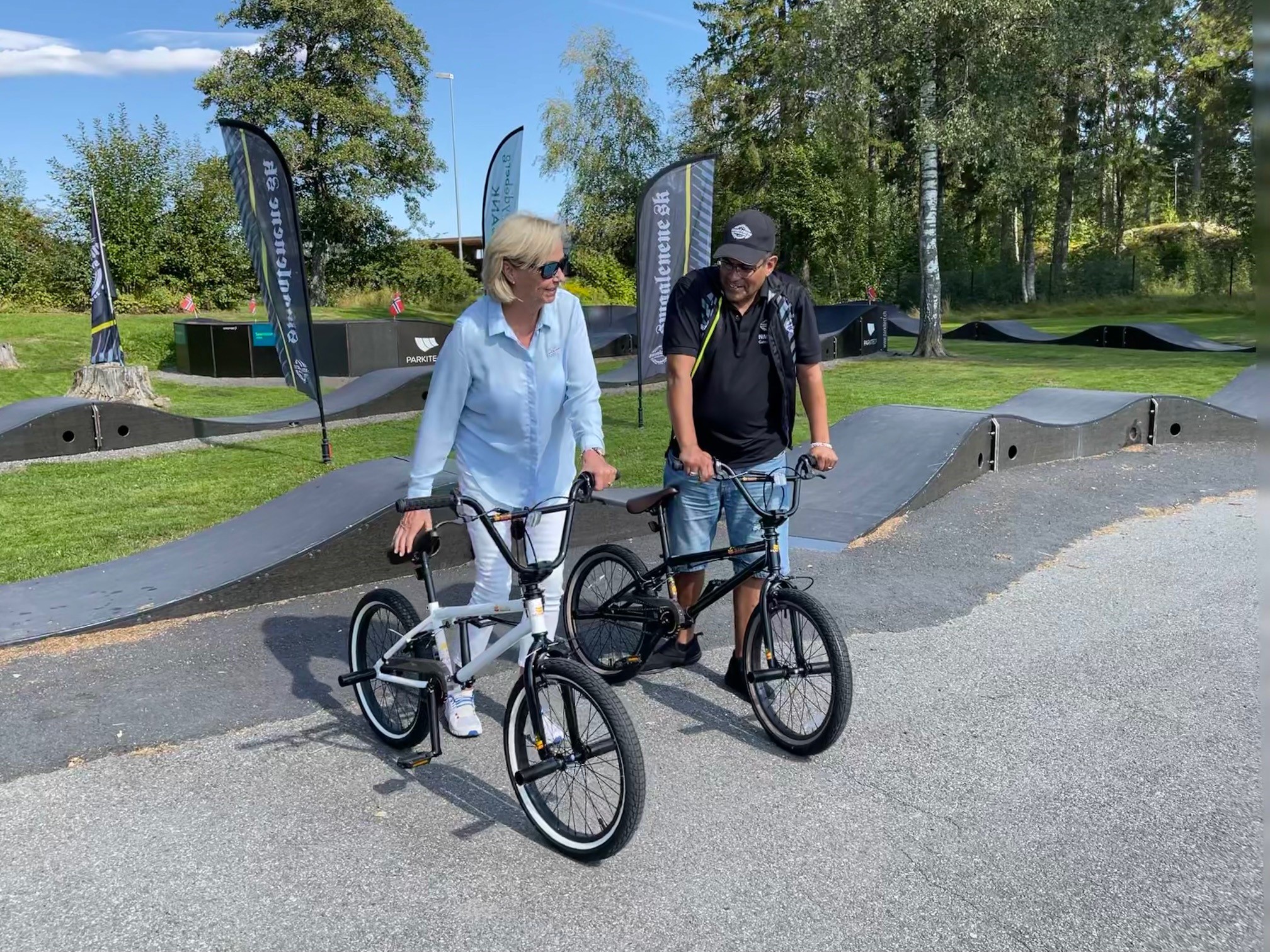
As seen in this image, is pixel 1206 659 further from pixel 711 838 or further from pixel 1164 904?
pixel 711 838

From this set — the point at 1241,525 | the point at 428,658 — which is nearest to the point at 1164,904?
the point at 428,658

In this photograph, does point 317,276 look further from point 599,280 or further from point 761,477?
point 761,477

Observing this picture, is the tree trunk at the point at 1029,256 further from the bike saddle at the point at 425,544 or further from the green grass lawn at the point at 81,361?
the bike saddle at the point at 425,544

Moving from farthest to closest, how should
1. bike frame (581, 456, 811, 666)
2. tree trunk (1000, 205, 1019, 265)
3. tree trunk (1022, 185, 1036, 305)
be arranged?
tree trunk (1000, 205, 1019, 265) → tree trunk (1022, 185, 1036, 305) → bike frame (581, 456, 811, 666)

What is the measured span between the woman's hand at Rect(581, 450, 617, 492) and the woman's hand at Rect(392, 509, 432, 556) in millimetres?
551

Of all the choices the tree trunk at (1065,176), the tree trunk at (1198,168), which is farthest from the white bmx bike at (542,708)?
the tree trunk at (1198,168)

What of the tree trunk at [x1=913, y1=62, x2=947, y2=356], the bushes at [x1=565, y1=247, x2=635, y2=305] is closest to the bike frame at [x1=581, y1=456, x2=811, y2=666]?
the tree trunk at [x1=913, y1=62, x2=947, y2=356]

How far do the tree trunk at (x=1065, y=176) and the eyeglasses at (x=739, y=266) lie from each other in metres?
32.0

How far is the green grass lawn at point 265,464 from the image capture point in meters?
7.48

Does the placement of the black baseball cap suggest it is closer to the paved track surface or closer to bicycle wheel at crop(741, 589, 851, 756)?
bicycle wheel at crop(741, 589, 851, 756)

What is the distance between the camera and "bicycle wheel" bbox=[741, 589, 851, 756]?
3578mm

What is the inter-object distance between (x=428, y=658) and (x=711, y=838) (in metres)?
1.17

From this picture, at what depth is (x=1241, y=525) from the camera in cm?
717

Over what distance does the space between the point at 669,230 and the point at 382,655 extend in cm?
898
